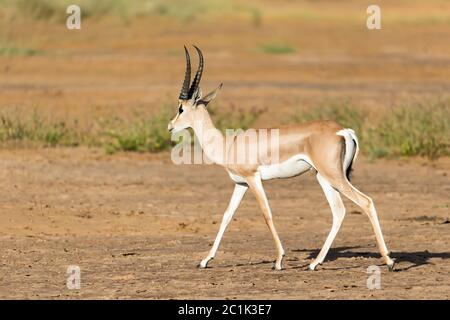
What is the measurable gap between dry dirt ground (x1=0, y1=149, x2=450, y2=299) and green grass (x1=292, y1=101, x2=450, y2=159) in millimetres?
330

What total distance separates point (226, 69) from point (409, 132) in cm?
1176

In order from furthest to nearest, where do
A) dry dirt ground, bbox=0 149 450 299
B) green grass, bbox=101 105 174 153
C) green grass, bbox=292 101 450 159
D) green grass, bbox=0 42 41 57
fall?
green grass, bbox=0 42 41 57 < green grass, bbox=101 105 174 153 < green grass, bbox=292 101 450 159 < dry dirt ground, bbox=0 149 450 299

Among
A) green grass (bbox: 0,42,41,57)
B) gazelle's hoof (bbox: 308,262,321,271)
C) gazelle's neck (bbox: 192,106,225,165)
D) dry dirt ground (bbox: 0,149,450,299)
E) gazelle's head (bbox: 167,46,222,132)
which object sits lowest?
dry dirt ground (bbox: 0,149,450,299)

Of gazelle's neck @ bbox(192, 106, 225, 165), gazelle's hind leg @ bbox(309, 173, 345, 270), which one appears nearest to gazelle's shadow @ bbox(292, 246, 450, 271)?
gazelle's hind leg @ bbox(309, 173, 345, 270)

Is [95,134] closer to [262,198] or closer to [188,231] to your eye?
[188,231]

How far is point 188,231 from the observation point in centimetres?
1288

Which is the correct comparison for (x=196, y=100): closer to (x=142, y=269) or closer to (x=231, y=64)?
(x=142, y=269)

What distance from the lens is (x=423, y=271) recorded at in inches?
403

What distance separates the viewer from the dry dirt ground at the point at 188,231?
31.6ft

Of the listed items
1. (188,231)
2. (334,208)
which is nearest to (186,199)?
(188,231)

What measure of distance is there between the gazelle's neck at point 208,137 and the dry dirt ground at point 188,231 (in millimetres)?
945

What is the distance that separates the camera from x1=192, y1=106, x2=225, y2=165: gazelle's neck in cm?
1054

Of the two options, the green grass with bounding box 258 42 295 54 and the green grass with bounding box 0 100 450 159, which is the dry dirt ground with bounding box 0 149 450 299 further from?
the green grass with bounding box 258 42 295 54

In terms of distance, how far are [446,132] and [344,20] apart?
26194 mm
